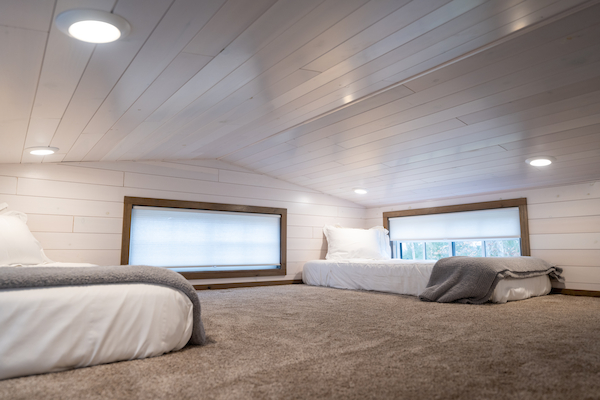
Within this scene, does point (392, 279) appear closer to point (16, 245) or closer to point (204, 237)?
point (204, 237)

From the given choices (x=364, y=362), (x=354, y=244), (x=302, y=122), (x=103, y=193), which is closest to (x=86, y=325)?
(x=364, y=362)

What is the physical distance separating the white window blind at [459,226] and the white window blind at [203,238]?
1708mm

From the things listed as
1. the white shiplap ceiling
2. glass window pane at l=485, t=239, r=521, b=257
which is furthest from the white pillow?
the white shiplap ceiling

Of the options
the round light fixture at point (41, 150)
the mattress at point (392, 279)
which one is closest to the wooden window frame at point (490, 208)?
the mattress at point (392, 279)

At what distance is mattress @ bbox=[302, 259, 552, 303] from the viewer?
331 centimetres

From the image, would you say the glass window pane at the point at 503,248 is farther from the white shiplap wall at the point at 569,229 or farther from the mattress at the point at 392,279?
the mattress at the point at 392,279

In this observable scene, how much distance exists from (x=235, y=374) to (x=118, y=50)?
1.29 metres

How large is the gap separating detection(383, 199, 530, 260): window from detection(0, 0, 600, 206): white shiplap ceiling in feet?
2.15

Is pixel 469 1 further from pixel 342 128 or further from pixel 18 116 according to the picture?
pixel 18 116

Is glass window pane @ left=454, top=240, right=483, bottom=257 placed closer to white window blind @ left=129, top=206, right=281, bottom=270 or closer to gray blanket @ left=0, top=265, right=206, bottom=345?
white window blind @ left=129, top=206, right=281, bottom=270

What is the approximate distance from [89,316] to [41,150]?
2.03 metres

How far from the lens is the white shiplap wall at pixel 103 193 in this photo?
3.48 metres

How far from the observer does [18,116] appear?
2119 millimetres

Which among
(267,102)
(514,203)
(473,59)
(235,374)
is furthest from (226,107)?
(514,203)
